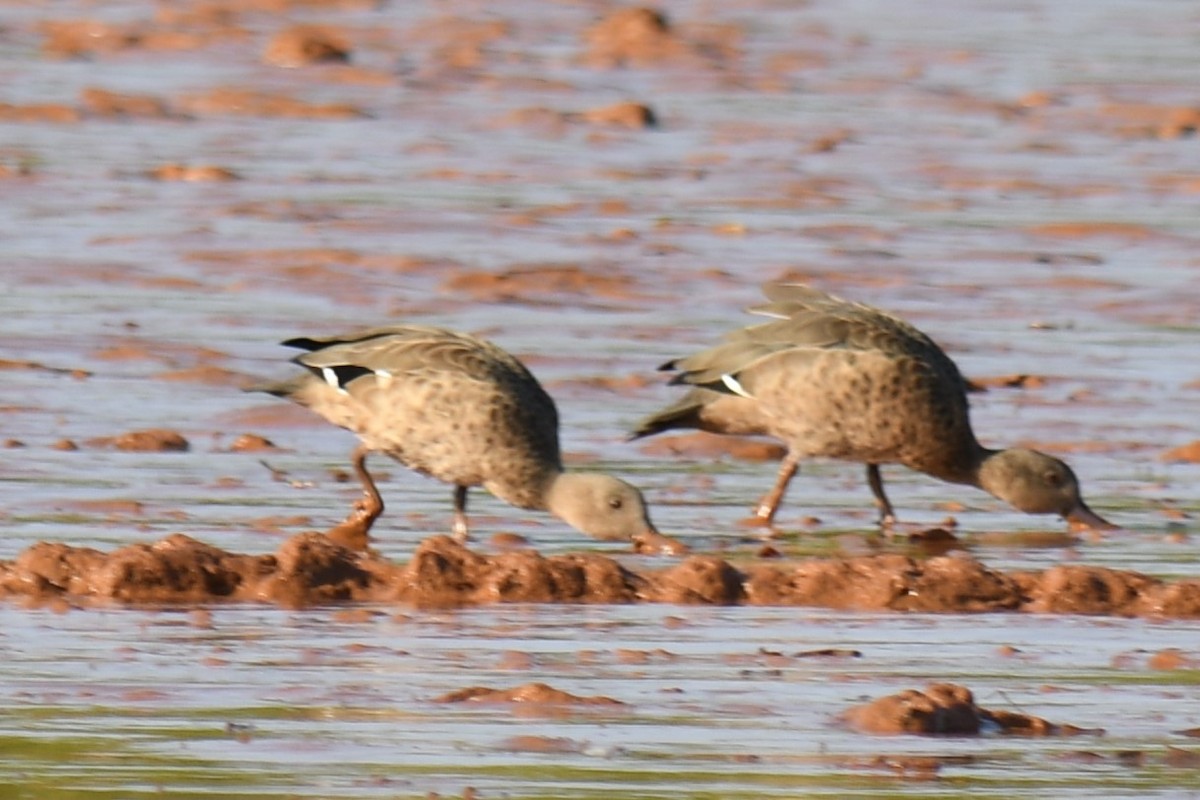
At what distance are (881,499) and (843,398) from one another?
1.42ft

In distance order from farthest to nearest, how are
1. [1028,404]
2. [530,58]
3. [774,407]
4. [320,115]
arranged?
[530,58]
[320,115]
[1028,404]
[774,407]

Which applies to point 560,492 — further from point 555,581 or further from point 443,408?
point 555,581

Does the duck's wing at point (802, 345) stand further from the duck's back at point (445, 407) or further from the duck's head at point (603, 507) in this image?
the duck's head at point (603, 507)

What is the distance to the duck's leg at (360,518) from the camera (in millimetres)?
8453

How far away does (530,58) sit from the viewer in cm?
2356

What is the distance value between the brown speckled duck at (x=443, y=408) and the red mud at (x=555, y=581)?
1.55 m

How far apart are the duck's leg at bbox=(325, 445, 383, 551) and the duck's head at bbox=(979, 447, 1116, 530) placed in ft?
6.33

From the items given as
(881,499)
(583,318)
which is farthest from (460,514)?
(583,318)

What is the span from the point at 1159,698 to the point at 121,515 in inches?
135

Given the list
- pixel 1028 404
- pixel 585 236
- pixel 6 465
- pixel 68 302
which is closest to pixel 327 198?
pixel 585 236

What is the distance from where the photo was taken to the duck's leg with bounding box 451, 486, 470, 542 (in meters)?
8.89

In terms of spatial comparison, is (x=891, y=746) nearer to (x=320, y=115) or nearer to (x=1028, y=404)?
(x=1028, y=404)

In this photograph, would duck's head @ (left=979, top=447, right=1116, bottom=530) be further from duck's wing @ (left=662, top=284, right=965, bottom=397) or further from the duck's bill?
duck's wing @ (left=662, top=284, right=965, bottom=397)

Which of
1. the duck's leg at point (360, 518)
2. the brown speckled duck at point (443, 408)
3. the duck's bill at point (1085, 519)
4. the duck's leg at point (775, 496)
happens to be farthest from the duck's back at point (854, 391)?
the duck's leg at point (360, 518)
